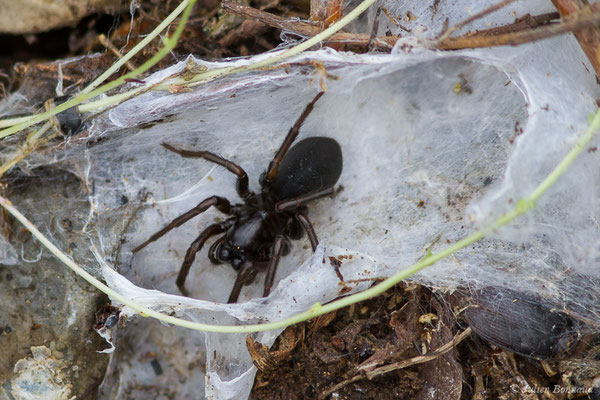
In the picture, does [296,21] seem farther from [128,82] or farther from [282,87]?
[128,82]

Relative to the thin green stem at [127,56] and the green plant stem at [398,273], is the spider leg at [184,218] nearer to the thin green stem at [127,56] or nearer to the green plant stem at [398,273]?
the green plant stem at [398,273]

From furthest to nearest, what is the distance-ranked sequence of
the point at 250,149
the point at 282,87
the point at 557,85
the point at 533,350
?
the point at 250,149 → the point at 282,87 → the point at 533,350 → the point at 557,85

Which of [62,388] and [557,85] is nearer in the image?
[557,85]

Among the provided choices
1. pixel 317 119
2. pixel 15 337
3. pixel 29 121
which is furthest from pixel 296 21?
pixel 15 337

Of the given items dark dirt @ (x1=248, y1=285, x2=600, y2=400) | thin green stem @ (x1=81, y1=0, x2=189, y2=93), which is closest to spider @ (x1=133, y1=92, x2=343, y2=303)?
dark dirt @ (x1=248, y1=285, x2=600, y2=400)

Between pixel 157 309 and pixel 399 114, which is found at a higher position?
pixel 399 114

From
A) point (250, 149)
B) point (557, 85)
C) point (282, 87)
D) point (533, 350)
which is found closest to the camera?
point (557, 85)

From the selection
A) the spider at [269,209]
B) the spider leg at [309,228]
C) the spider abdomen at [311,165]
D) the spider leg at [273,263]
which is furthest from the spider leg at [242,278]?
the spider abdomen at [311,165]
